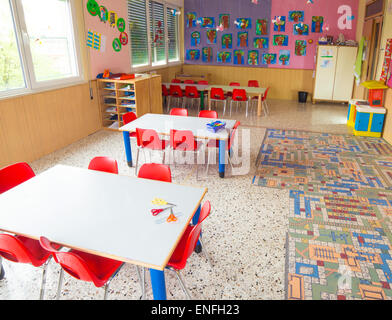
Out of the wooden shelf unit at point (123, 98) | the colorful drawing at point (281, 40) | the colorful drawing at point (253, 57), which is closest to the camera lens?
the wooden shelf unit at point (123, 98)

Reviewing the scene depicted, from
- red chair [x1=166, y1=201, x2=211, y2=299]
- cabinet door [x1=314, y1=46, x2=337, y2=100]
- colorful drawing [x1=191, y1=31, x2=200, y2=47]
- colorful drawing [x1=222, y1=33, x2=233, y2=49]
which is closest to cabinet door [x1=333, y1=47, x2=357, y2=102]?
cabinet door [x1=314, y1=46, x2=337, y2=100]

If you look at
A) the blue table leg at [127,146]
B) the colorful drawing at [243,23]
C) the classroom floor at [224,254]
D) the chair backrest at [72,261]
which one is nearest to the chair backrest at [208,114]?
the classroom floor at [224,254]

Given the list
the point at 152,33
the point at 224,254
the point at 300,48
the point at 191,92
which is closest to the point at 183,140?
the point at 224,254

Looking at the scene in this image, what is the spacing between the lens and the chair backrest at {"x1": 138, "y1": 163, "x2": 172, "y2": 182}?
281 centimetres

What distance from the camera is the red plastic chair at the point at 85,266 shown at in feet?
5.91

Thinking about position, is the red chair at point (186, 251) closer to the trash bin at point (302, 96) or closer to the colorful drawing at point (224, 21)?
the trash bin at point (302, 96)

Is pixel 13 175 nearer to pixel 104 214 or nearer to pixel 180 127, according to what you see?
pixel 104 214

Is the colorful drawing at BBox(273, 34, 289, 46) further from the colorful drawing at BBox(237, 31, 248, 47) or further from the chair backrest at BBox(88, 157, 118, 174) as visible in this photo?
the chair backrest at BBox(88, 157, 118, 174)

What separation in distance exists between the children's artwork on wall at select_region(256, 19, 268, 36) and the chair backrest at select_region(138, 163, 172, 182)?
8605mm

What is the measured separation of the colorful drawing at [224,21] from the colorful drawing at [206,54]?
0.86 metres

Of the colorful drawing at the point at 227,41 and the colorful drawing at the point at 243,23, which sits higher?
the colorful drawing at the point at 243,23

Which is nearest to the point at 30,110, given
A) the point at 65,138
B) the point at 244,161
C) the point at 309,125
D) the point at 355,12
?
the point at 65,138

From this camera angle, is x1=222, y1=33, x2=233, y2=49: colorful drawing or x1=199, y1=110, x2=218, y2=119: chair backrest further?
x1=222, y1=33, x2=233, y2=49: colorful drawing
